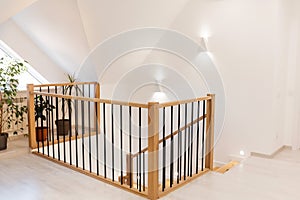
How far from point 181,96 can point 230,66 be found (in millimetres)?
1294

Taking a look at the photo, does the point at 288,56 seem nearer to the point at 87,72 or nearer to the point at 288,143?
the point at 288,143

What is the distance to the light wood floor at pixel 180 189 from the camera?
3.21 metres

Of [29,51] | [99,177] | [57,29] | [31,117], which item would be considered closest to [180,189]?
[99,177]

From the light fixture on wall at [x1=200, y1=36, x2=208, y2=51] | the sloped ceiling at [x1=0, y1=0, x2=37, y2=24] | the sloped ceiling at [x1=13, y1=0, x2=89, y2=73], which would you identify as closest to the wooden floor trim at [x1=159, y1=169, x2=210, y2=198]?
the light fixture on wall at [x1=200, y1=36, x2=208, y2=51]

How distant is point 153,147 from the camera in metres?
3.09

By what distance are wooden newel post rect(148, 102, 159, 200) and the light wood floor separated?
18 centimetres

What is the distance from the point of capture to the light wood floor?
321 cm

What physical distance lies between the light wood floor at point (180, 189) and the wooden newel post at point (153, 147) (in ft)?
0.60

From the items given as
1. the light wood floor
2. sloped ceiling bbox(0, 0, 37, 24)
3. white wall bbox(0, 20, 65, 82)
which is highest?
sloped ceiling bbox(0, 0, 37, 24)

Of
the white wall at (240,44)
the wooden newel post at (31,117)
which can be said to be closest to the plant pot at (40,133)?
the wooden newel post at (31,117)

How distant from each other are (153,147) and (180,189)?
2.22 feet

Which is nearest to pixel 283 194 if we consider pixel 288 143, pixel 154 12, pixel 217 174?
pixel 217 174

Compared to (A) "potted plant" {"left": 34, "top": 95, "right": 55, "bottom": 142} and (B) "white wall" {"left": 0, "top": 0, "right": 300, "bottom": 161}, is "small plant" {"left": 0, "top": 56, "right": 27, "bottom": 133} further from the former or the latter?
(B) "white wall" {"left": 0, "top": 0, "right": 300, "bottom": 161}

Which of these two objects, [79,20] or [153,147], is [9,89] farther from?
[153,147]
